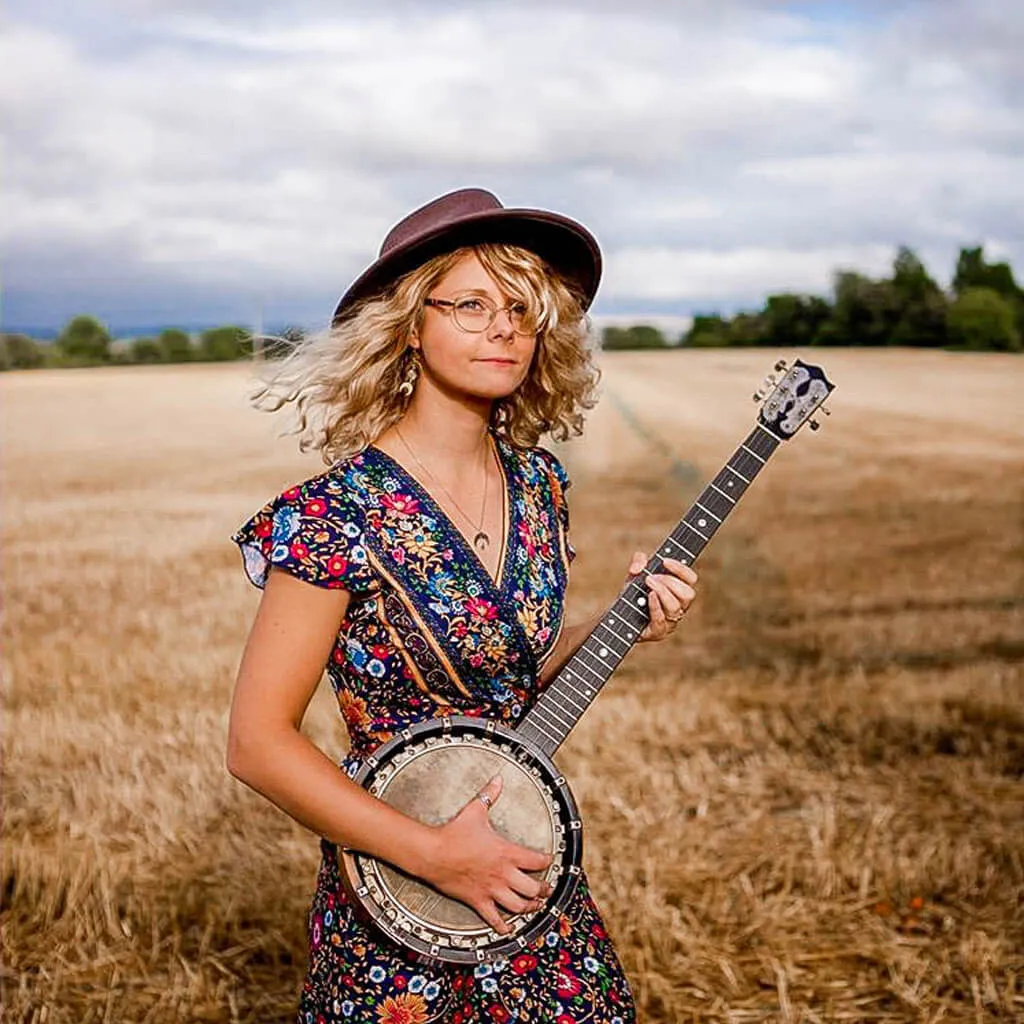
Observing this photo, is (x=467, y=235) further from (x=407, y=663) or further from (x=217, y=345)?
(x=217, y=345)

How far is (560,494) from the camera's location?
117 inches

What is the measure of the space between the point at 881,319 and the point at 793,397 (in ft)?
29.3

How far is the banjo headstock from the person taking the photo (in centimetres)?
260

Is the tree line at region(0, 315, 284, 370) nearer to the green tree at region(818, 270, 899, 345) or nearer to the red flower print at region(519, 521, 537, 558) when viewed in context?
the green tree at region(818, 270, 899, 345)

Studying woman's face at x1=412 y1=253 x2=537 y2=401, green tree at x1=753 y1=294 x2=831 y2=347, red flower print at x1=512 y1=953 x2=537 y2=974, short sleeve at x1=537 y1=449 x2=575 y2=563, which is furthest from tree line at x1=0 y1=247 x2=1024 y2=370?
red flower print at x1=512 y1=953 x2=537 y2=974

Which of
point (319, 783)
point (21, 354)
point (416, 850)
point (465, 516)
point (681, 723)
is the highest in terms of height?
point (21, 354)

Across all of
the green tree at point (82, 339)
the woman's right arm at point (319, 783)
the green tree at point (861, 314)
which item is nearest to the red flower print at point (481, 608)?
the woman's right arm at point (319, 783)

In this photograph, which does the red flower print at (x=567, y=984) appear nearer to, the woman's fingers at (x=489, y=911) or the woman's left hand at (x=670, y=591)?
the woman's fingers at (x=489, y=911)

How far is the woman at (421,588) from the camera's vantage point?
242 centimetres

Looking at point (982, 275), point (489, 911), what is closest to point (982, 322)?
point (982, 275)

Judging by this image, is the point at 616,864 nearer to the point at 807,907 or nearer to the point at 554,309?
the point at 807,907

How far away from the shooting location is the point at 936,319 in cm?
1127

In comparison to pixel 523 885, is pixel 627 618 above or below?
above

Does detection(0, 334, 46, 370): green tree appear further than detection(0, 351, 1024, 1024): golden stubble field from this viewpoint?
Yes
